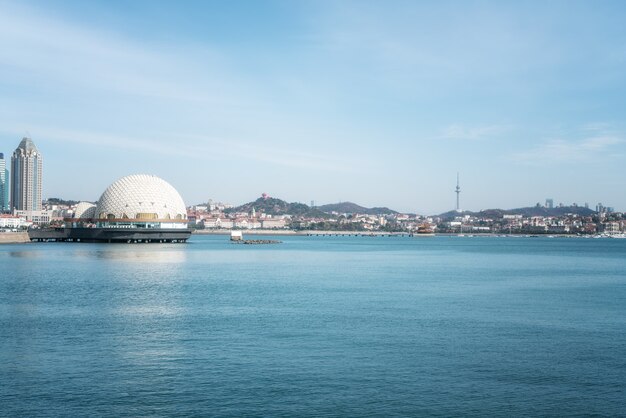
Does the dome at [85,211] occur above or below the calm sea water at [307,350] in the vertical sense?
above

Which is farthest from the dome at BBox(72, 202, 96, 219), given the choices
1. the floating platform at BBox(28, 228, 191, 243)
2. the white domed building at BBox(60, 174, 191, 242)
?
the white domed building at BBox(60, 174, 191, 242)

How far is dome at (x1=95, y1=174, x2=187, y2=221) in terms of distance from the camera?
90875 mm

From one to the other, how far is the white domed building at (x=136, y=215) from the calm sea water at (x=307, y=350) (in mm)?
57097

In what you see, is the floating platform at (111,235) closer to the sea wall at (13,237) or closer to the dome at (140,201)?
the dome at (140,201)

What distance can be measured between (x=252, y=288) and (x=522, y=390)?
65.4ft

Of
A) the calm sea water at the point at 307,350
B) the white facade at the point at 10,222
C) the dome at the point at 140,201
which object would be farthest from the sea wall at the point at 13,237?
the calm sea water at the point at 307,350

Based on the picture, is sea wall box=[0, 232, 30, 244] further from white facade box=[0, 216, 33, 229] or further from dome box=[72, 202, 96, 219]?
white facade box=[0, 216, 33, 229]

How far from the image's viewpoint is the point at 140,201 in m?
91.4

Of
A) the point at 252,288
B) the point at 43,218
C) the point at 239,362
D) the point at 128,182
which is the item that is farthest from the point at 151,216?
the point at 43,218

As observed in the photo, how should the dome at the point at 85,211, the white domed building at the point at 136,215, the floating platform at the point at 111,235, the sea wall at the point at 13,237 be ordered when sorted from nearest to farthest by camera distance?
the sea wall at the point at 13,237 < the floating platform at the point at 111,235 < the white domed building at the point at 136,215 < the dome at the point at 85,211

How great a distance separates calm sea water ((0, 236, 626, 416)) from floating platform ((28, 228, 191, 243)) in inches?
2201

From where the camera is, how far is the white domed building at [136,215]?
3519 inches

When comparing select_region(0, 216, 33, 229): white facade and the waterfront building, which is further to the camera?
select_region(0, 216, 33, 229): white facade

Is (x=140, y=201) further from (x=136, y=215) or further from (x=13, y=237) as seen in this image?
(x=13, y=237)
